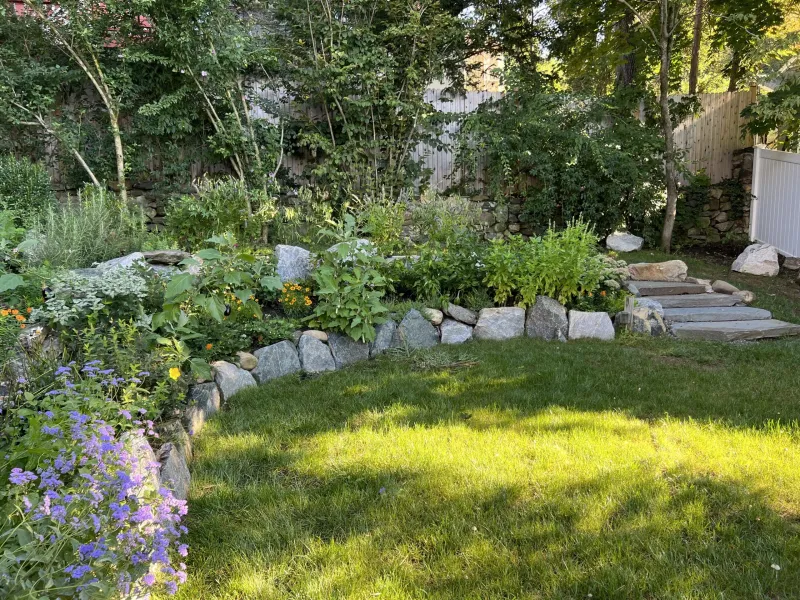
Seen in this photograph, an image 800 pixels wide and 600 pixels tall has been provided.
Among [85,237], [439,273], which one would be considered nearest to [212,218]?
[85,237]

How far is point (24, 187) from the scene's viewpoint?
20.4 ft

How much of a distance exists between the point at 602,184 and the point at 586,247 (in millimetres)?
3598

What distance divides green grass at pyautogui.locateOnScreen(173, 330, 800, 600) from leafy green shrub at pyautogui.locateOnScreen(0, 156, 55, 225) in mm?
4002

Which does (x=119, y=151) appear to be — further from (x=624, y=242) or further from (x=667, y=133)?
(x=667, y=133)

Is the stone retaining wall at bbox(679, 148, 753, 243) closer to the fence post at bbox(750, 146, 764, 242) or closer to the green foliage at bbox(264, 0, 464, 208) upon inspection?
the fence post at bbox(750, 146, 764, 242)

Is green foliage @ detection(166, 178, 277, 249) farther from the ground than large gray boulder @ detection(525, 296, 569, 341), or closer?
farther from the ground

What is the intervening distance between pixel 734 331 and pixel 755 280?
8.27 feet

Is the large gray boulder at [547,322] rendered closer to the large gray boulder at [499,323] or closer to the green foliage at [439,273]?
the large gray boulder at [499,323]

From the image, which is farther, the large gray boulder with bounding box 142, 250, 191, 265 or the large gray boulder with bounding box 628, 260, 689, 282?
the large gray boulder with bounding box 628, 260, 689, 282

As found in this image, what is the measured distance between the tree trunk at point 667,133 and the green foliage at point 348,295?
5.44m

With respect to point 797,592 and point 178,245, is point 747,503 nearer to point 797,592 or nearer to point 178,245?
point 797,592

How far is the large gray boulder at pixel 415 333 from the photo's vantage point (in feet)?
15.4

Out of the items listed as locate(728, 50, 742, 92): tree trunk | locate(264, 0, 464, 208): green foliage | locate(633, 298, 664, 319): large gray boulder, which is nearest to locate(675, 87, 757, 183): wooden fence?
locate(728, 50, 742, 92): tree trunk

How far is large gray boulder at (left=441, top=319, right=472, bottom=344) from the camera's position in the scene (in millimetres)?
4863
